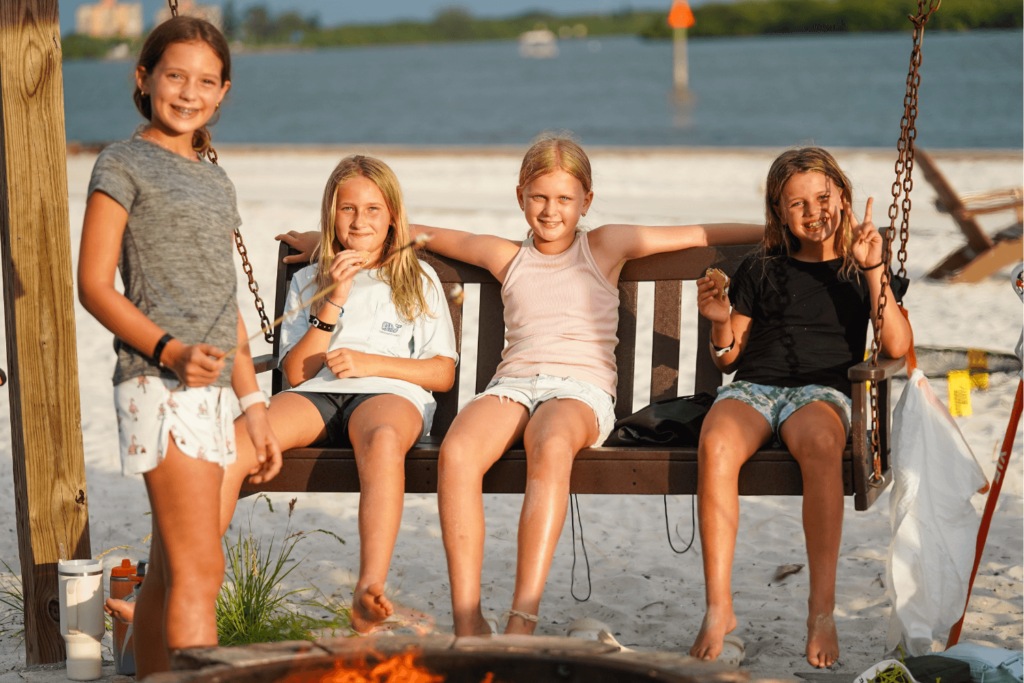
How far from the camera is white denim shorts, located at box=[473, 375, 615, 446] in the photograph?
312 centimetres

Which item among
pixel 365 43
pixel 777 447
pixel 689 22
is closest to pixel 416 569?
pixel 777 447

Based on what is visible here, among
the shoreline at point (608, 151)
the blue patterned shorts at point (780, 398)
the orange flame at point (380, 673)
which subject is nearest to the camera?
the orange flame at point (380, 673)

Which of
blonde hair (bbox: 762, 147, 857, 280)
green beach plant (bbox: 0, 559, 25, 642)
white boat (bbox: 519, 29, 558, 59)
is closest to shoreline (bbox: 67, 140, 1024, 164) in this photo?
blonde hair (bbox: 762, 147, 857, 280)

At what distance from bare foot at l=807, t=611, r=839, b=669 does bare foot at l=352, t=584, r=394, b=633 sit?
1.18 m

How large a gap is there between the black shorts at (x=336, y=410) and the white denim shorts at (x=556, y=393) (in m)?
0.37

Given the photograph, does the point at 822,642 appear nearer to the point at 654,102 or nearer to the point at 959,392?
the point at 959,392

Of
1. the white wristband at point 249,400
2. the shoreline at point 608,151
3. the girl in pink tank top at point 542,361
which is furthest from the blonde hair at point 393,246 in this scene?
the shoreline at point 608,151

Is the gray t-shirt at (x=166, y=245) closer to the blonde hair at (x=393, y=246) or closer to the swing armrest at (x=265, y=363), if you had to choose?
the blonde hair at (x=393, y=246)

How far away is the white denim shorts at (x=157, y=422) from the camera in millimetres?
2176

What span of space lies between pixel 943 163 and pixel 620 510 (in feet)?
45.4

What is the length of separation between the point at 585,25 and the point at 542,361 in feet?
516

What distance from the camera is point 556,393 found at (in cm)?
314

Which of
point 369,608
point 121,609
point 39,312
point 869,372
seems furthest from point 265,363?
point 869,372

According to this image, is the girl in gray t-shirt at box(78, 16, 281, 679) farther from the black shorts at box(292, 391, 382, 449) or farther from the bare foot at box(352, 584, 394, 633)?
the black shorts at box(292, 391, 382, 449)
